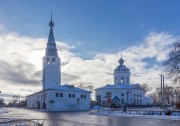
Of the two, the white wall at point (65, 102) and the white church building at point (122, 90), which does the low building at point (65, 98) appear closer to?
the white wall at point (65, 102)

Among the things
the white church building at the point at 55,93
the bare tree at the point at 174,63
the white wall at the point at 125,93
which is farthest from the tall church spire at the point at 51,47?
the bare tree at the point at 174,63

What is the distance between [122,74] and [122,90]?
23.0ft

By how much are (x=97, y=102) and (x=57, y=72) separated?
1851cm

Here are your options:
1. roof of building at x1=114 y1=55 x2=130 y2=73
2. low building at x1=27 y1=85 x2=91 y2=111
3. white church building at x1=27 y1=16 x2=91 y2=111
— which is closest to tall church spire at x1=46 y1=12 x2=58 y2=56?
white church building at x1=27 y1=16 x2=91 y2=111

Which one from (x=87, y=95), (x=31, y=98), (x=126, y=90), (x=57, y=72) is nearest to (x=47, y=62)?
(x=57, y=72)

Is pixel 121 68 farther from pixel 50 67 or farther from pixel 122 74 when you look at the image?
pixel 50 67

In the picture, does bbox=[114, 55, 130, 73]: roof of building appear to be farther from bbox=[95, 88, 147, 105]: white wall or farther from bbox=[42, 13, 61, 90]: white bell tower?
bbox=[42, 13, 61, 90]: white bell tower

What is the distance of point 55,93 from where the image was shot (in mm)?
83312

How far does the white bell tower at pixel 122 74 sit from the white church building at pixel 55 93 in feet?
71.8

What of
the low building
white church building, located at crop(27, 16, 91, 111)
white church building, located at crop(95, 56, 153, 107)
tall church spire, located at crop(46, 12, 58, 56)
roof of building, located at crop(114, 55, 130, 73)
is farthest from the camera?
roof of building, located at crop(114, 55, 130, 73)

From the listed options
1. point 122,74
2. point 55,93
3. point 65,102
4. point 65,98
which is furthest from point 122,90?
point 55,93

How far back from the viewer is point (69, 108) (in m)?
84.7

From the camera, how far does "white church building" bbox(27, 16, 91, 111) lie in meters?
82.8

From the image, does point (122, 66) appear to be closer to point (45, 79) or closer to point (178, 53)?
point (45, 79)
